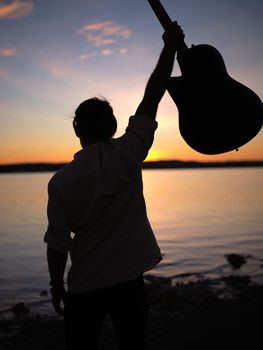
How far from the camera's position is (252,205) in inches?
1427

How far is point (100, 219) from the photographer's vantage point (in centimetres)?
230

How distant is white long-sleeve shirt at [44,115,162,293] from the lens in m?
2.19

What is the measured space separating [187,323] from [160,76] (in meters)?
5.56

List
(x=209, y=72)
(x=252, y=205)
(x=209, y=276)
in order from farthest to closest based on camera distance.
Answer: (x=252, y=205) < (x=209, y=276) < (x=209, y=72)

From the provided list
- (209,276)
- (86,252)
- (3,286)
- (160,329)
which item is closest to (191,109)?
(86,252)

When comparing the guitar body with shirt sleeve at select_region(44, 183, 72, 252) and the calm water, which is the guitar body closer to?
shirt sleeve at select_region(44, 183, 72, 252)

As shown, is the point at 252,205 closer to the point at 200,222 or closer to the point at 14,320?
the point at 200,222

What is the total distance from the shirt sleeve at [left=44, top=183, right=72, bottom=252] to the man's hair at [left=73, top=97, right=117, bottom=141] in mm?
378

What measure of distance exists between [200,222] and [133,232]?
24.2 metres

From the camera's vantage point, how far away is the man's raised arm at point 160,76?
2.03m

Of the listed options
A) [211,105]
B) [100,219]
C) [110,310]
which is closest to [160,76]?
[211,105]

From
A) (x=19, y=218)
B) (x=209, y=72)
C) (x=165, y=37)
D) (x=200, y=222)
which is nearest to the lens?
(x=165, y=37)

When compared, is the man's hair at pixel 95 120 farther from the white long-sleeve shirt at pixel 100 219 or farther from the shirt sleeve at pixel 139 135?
the shirt sleeve at pixel 139 135

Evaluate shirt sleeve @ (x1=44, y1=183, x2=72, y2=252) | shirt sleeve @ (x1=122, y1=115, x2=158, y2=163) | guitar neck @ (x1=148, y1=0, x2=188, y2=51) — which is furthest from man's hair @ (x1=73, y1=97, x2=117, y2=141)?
guitar neck @ (x1=148, y1=0, x2=188, y2=51)
